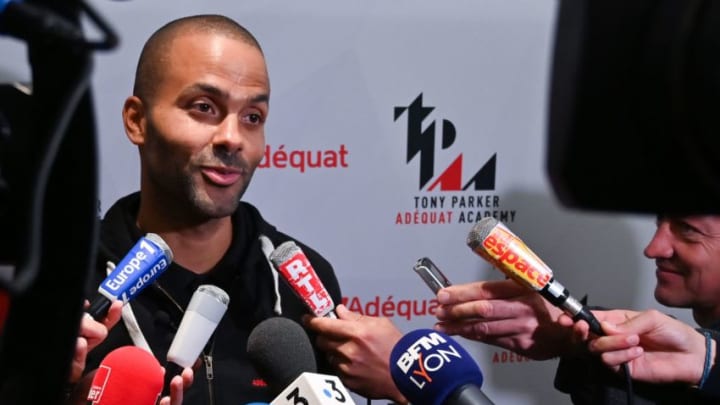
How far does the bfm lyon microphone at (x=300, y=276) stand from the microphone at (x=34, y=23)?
1010mm

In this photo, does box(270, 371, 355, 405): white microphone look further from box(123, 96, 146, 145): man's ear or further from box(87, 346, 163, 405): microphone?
box(123, 96, 146, 145): man's ear

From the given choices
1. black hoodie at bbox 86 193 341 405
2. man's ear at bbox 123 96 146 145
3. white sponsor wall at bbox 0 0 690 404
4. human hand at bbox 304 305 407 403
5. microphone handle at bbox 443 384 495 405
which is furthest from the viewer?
white sponsor wall at bbox 0 0 690 404

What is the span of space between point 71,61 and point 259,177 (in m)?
1.44

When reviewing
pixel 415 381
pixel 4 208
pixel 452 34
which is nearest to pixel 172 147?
pixel 452 34

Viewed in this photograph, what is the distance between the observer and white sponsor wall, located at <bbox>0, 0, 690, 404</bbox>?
2025 mm

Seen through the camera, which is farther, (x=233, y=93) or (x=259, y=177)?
(x=259, y=177)

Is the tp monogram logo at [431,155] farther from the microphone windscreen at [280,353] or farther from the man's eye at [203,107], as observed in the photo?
the microphone windscreen at [280,353]

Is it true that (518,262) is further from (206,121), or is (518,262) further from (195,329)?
(206,121)

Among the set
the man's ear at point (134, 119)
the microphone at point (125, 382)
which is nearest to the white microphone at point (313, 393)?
the microphone at point (125, 382)

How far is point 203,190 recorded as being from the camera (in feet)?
6.17

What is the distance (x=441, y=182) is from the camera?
7.20 ft

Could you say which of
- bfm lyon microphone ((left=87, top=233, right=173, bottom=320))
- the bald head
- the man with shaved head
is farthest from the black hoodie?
bfm lyon microphone ((left=87, top=233, right=173, bottom=320))

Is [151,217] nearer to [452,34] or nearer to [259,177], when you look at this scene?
[259,177]

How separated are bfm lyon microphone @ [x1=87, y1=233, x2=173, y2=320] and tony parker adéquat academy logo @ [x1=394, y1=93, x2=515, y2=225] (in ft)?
2.60
